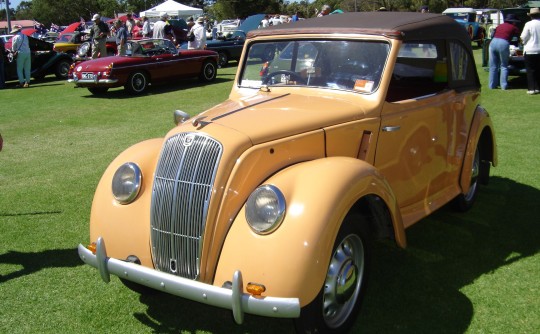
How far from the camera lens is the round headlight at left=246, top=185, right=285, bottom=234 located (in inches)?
110

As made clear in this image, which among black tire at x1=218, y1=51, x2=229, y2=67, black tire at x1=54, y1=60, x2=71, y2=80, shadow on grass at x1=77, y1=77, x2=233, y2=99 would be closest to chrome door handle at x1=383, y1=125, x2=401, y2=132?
shadow on grass at x1=77, y1=77, x2=233, y2=99

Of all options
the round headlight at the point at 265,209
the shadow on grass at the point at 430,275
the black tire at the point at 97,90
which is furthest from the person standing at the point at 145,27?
the round headlight at the point at 265,209

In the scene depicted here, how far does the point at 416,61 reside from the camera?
488 cm

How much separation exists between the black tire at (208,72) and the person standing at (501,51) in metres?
7.84

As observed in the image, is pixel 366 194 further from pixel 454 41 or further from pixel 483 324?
pixel 454 41

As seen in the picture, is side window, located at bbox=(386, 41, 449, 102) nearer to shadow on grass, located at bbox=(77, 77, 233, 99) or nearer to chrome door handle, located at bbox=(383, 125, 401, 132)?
chrome door handle, located at bbox=(383, 125, 401, 132)

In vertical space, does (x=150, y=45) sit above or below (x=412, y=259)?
above

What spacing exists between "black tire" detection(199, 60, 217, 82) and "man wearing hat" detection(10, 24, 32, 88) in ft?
18.1

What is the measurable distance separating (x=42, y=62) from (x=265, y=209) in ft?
56.2

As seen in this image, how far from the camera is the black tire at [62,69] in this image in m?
18.2

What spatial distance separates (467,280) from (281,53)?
2337mm

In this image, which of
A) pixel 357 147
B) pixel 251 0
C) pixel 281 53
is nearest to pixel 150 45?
pixel 281 53

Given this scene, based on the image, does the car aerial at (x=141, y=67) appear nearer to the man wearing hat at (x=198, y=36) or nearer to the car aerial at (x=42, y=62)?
the man wearing hat at (x=198, y=36)

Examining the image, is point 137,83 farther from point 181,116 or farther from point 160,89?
point 181,116
